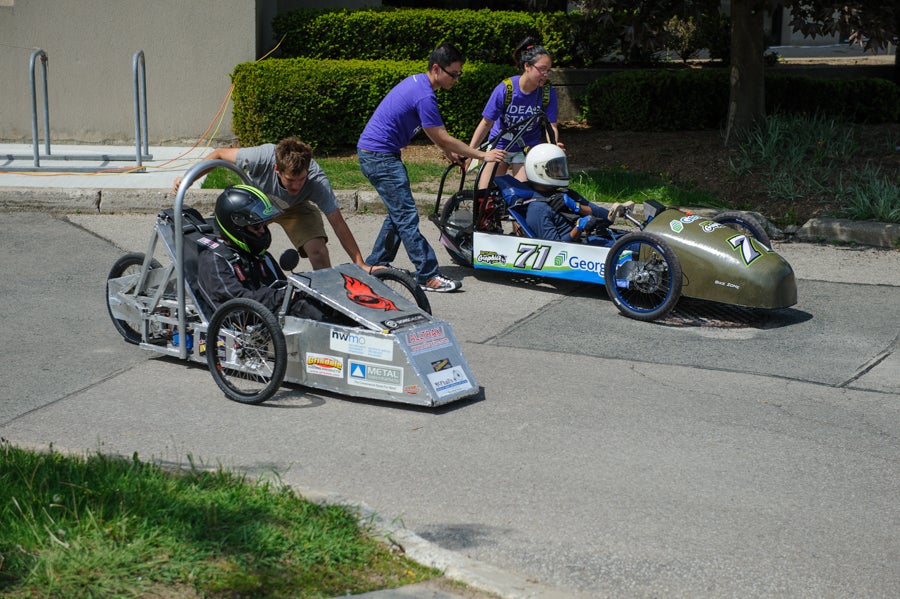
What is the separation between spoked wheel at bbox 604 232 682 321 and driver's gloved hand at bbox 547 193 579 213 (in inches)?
37.8

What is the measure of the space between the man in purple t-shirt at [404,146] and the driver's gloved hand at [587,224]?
817 mm

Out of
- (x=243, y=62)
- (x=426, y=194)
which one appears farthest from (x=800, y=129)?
(x=243, y=62)

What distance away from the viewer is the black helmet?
6633mm

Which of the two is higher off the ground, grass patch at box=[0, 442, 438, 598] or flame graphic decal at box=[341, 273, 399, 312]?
flame graphic decal at box=[341, 273, 399, 312]

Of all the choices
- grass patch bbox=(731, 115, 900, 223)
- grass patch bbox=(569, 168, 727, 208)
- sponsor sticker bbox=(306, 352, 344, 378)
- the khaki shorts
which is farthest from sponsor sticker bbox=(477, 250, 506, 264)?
grass patch bbox=(731, 115, 900, 223)

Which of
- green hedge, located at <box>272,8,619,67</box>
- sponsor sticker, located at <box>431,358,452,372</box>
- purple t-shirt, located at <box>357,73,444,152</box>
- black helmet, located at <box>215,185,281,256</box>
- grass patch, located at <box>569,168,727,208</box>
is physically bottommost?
A: sponsor sticker, located at <box>431,358,452,372</box>

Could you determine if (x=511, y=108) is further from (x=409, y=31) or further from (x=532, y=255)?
(x=409, y=31)

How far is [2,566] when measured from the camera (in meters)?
3.92

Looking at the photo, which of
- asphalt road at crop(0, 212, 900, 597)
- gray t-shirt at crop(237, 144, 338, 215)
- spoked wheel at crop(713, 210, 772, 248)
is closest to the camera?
asphalt road at crop(0, 212, 900, 597)

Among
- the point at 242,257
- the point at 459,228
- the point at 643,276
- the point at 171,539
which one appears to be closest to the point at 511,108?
the point at 459,228

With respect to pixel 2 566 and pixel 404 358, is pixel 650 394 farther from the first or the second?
pixel 2 566

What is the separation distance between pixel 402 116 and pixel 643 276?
2.33 meters

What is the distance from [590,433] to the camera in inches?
234

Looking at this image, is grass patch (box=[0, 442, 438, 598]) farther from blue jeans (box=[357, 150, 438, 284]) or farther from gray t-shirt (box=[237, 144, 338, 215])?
blue jeans (box=[357, 150, 438, 284])
